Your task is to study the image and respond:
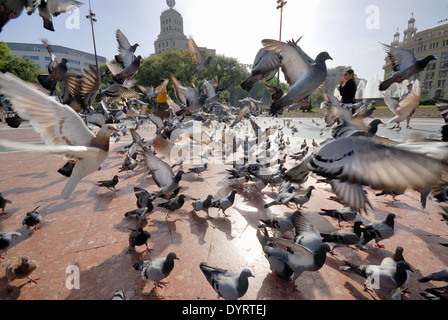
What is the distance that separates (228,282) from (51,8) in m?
8.81

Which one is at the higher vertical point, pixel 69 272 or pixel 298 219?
pixel 298 219

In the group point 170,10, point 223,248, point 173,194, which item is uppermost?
point 170,10

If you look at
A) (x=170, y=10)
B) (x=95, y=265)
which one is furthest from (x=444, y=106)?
(x=170, y=10)

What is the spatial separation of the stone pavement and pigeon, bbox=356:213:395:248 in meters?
0.20

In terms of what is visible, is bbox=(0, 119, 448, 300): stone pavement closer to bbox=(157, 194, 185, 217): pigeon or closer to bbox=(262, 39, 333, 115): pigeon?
bbox=(157, 194, 185, 217): pigeon

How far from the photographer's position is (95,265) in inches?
101

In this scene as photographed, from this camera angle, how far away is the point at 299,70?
12.0 ft

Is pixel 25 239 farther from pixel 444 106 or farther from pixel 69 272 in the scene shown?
pixel 444 106

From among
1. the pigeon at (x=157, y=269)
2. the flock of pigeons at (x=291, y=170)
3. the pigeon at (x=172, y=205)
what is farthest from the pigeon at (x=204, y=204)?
the pigeon at (x=157, y=269)

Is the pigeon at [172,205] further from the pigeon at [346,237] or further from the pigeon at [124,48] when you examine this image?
the pigeon at [124,48]

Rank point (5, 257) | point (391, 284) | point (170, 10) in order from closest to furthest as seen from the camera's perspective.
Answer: point (391, 284), point (5, 257), point (170, 10)

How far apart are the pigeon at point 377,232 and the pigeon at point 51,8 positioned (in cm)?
890

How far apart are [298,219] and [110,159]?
27.8ft

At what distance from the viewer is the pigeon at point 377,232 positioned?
9.36 feet
